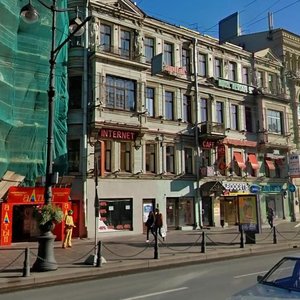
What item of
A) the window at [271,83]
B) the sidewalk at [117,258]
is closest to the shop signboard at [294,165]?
the window at [271,83]

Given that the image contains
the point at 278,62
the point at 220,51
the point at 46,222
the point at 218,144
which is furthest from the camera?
the point at 278,62

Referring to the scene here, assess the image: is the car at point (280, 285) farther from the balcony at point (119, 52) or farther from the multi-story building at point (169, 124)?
the balcony at point (119, 52)

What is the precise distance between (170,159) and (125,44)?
893 centimetres

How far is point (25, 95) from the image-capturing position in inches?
913

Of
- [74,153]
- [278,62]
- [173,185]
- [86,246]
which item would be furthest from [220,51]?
[86,246]

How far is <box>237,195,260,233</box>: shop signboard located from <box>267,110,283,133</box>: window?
63.0ft

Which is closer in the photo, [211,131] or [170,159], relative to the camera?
[170,159]

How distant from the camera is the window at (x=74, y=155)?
27.7 metres

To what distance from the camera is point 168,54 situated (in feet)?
111

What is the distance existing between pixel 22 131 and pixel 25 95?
2.05 metres

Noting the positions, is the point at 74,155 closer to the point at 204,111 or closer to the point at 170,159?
the point at 170,159

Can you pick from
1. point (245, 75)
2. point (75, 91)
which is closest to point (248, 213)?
point (75, 91)

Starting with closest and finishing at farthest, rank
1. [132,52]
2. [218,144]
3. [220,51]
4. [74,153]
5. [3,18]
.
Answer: [3,18], [74,153], [132,52], [218,144], [220,51]

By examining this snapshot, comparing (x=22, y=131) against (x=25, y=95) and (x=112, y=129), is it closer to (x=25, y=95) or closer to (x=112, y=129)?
(x=25, y=95)
